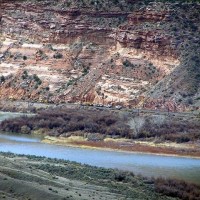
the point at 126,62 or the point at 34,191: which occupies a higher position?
the point at 126,62

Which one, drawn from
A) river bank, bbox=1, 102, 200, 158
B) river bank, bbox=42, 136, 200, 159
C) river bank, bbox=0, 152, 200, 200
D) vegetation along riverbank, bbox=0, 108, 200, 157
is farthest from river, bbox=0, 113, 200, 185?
river bank, bbox=0, 152, 200, 200

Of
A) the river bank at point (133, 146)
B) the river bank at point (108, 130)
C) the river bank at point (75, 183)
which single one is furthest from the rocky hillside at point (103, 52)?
the river bank at point (75, 183)

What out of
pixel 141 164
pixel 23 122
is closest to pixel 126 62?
pixel 23 122

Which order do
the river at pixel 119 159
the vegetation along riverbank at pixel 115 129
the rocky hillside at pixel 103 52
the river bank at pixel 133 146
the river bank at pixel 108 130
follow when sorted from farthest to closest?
the rocky hillside at pixel 103 52 → the vegetation along riverbank at pixel 115 129 → the river bank at pixel 108 130 → the river bank at pixel 133 146 → the river at pixel 119 159

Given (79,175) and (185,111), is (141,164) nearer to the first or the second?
(79,175)

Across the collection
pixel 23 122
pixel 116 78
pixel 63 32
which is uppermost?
pixel 63 32

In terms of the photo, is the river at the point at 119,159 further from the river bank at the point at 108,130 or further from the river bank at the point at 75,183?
the river bank at the point at 75,183

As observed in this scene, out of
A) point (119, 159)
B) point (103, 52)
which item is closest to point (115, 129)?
point (119, 159)
